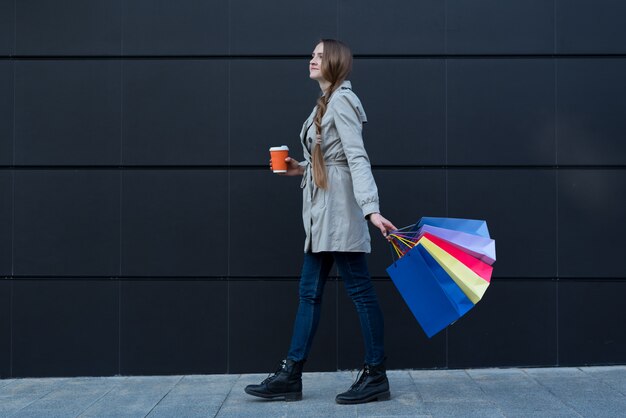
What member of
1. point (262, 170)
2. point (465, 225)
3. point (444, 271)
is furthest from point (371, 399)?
point (262, 170)

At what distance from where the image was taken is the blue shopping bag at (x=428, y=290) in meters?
4.37

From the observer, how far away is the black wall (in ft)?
18.0

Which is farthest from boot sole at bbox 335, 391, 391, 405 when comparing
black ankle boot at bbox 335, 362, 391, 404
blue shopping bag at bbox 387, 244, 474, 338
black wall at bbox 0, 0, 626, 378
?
black wall at bbox 0, 0, 626, 378

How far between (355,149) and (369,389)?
131 cm

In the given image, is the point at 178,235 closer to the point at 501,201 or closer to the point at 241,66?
the point at 241,66

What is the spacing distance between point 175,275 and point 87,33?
5.47ft

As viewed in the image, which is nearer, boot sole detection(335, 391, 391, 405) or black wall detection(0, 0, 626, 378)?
boot sole detection(335, 391, 391, 405)

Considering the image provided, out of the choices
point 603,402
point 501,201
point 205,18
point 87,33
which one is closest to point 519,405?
point 603,402

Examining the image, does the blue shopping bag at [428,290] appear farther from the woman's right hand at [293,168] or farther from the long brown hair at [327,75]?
the woman's right hand at [293,168]

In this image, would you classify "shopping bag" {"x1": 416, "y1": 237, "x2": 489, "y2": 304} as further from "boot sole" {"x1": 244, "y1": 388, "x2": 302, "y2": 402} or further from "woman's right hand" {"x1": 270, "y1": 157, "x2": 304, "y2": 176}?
"boot sole" {"x1": 244, "y1": 388, "x2": 302, "y2": 402}

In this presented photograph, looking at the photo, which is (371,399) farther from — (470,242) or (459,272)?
(470,242)

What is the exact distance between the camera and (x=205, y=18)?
5.52 meters

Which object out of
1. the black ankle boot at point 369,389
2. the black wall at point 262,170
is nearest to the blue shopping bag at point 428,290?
the black ankle boot at point 369,389

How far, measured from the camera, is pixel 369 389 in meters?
4.67
